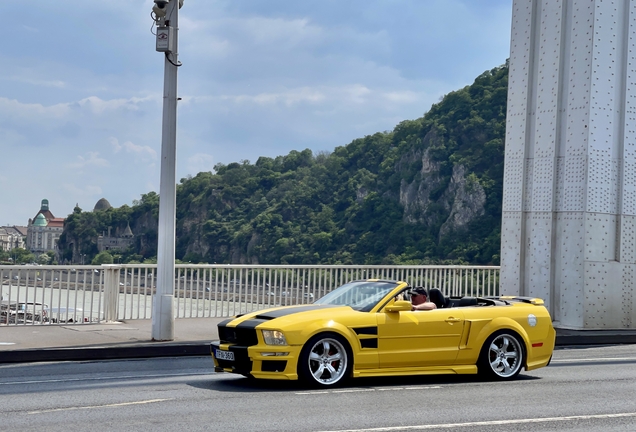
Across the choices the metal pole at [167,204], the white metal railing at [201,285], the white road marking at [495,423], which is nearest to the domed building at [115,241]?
the white metal railing at [201,285]

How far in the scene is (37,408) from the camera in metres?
7.96

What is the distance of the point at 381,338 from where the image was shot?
9.66 meters

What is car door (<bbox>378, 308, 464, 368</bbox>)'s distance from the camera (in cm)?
973

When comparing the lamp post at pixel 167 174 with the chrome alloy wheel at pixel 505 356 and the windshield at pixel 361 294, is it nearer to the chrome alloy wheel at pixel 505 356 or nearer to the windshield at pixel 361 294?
the windshield at pixel 361 294

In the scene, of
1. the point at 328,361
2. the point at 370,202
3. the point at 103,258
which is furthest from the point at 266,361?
the point at 103,258

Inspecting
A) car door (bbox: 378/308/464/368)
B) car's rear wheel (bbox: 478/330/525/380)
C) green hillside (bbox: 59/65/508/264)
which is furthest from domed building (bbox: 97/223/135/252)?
car door (bbox: 378/308/464/368)

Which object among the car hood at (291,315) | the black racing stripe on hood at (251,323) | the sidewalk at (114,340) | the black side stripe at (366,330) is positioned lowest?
the sidewalk at (114,340)

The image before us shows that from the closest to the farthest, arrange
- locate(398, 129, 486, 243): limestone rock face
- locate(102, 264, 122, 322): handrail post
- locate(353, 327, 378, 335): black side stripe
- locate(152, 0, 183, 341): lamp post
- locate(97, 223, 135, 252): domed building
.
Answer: locate(353, 327, 378, 335): black side stripe < locate(152, 0, 183, 341): lamp post < locate(102, 264, 122, 322): handrail post < locate(398, 129, 486, 243): limestone rock face < locate(97, 223, 135, 252): domed building

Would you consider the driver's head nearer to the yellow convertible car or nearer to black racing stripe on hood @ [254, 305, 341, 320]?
the yellow convertible car

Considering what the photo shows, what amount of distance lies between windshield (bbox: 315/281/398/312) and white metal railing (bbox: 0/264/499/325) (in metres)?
6.77

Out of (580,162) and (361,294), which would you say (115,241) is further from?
(361,294)

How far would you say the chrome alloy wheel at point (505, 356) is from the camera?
34.3ft

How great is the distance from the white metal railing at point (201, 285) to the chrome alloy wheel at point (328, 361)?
24.7 feet

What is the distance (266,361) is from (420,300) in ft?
7.27
